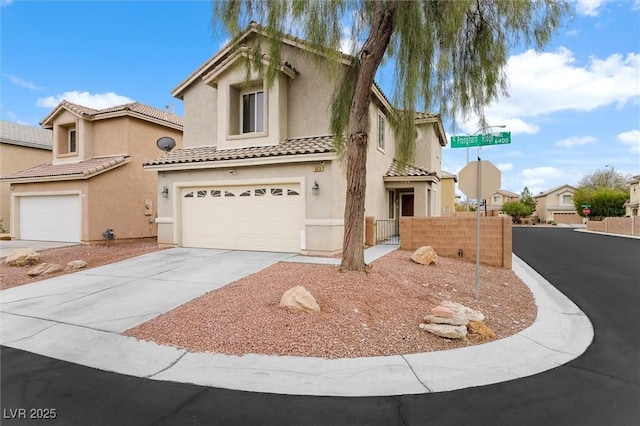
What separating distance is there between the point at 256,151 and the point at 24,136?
62.3 feet

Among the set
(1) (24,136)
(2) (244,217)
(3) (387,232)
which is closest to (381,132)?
(3) (387,232)

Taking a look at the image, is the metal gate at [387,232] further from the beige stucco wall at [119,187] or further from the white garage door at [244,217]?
the beige stucco wall at [119,187]

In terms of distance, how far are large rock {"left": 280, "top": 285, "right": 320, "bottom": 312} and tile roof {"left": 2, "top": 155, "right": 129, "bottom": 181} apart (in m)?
13.6

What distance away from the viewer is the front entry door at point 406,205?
63.1ft

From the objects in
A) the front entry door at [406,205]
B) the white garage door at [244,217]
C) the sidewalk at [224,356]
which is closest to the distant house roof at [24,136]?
the white garage door at [244,217]

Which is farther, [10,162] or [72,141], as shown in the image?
[10,162]

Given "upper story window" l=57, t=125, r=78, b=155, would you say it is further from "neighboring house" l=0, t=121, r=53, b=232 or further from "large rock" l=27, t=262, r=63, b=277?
"large rock" l=27, t=262, r=63, b=277

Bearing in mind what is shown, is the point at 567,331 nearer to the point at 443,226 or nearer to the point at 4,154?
the point at 443,226

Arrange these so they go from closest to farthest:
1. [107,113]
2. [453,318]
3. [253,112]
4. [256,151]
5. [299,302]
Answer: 1. [453,318]
2. [299,302]
3. [256,151]
4. [253,112]
5. [107,113]

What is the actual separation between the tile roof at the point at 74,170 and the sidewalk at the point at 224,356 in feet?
28.2

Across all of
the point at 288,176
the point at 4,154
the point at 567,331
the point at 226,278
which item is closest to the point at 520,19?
the point at 567,331

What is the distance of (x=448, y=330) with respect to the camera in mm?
5078

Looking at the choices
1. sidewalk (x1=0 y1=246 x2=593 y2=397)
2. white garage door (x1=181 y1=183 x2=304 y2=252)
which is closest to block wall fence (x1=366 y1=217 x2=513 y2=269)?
sidewalk (x1=0 y1=246 x2=593 y2=397)

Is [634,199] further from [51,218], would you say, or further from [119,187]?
[51,218]
